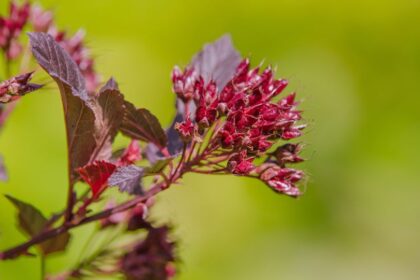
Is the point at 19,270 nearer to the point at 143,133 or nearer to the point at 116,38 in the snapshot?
the point at 116,38

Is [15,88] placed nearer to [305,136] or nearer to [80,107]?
[80,107]

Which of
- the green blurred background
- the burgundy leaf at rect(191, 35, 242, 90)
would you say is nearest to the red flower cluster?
the burgundy leaf at rect(191, 35, 242, 90)

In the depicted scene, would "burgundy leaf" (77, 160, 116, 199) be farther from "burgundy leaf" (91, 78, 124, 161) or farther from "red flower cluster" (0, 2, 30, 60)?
"red flower cluster" (0, 2, 30, 60)

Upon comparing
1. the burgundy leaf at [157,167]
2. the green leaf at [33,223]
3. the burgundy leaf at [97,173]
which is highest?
the burgundy leaf at [157,167]

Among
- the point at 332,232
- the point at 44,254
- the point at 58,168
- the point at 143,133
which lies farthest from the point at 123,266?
the point at 332,232

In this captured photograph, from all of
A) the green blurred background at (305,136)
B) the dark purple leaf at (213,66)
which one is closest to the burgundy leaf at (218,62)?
the dark purple leaf at (213,66)

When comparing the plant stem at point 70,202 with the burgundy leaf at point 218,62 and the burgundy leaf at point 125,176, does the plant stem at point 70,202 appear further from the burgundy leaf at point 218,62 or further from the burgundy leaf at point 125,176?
the burgundy leaf at point 218,62

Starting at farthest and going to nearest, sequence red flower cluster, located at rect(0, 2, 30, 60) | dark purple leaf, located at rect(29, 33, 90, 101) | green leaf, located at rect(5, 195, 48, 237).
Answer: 1. red flower cluster, located at rect(0, 2, 30, 60)
2. green leaf, located at rect(5, 195, 48, 237)
3. dark purple leaf, located at rect(29, 33, 90, 101)
